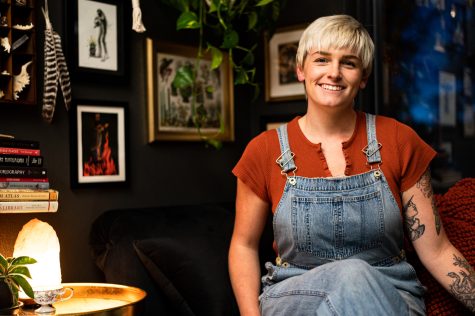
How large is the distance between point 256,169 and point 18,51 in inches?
39.0

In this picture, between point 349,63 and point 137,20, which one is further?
point 137,20

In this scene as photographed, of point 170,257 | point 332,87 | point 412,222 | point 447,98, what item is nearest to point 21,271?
point 170,257

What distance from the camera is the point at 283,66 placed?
11.2 feet

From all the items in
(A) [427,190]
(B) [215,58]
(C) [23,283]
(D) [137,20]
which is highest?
(D) [137,20]

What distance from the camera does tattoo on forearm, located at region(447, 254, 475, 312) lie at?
6.79ft

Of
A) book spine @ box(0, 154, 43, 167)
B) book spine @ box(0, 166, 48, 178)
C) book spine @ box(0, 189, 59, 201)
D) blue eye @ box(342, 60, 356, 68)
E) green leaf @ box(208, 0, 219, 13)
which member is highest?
green leaf @ box(208, 0, 219, 13)

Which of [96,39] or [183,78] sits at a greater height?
[96,39]

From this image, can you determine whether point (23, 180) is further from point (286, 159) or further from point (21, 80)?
point (286, 159)

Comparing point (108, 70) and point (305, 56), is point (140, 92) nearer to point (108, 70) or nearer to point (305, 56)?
point (108, 70)

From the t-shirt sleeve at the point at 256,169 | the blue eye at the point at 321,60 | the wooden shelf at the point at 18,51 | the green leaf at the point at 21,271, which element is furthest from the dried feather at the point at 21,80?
the blue eye at the point at 321,60

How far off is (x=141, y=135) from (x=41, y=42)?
2.05 feet

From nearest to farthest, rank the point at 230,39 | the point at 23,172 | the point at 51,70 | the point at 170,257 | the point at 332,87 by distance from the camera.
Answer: the point at 332,87, the point at 23,172, the point at 170,257, the point at 51,70, the point at 230,39

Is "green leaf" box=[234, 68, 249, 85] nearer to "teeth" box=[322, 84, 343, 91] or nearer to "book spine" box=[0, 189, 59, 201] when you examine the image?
"teeth" box=[322, 84, 343, 91]

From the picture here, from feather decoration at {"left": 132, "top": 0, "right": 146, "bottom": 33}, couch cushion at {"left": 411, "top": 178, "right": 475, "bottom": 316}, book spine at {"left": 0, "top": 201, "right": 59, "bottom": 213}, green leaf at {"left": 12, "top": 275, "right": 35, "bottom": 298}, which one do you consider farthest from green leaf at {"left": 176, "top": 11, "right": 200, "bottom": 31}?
green leaf at {"left": 12, "top": 275, "right": 35, "bottom": 298}
